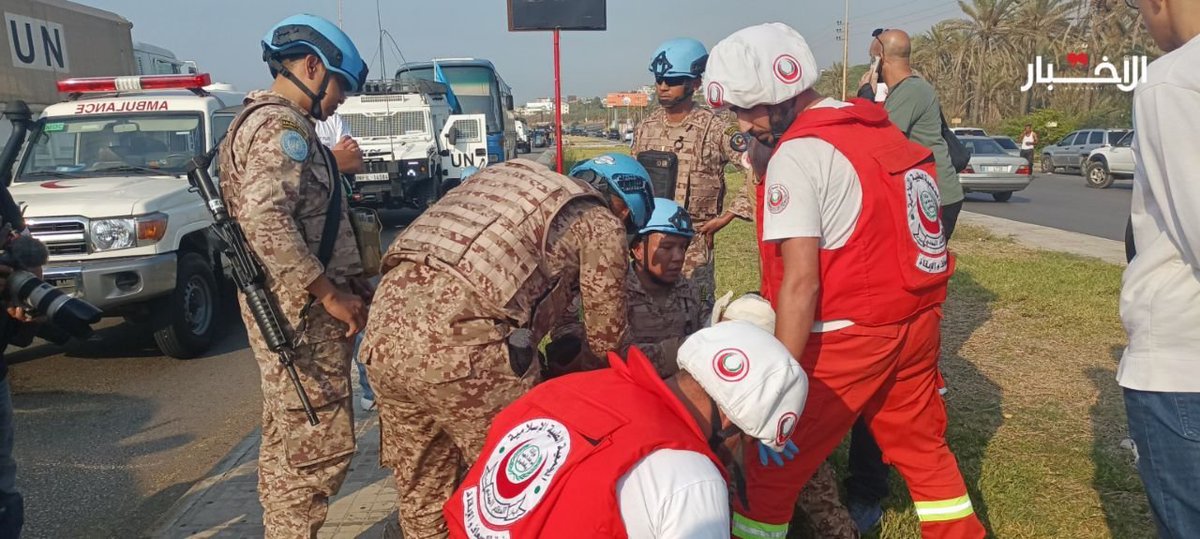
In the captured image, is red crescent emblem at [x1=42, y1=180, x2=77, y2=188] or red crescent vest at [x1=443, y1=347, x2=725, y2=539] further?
red crescent emblem at [x1=42, y1=180, x2=77, y2=188]

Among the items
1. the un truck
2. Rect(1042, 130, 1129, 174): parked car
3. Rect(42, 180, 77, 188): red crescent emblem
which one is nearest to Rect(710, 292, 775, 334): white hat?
Rect(42, 180, 77, 188): red crescent emblem

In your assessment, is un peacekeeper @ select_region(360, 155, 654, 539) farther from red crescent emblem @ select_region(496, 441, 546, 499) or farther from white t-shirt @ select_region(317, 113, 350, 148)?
white t-shirt @ select_region(317, 113, 350, 148)

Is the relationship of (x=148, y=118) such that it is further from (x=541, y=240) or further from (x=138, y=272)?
(x=541, y=240)

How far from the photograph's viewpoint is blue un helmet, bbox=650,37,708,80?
436 cm

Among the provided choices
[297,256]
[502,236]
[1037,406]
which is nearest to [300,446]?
[297,256]

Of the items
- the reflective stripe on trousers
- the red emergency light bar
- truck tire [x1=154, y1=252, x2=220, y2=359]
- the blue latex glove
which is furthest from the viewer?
the red emergency light bar

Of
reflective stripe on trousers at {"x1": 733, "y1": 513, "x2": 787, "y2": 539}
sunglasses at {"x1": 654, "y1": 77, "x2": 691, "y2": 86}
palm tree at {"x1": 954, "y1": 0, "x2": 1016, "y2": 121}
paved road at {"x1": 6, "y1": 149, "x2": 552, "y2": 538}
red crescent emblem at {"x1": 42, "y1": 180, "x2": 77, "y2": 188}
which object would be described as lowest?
paved road at {"x1": 6, "y1": 149, "x2": 552, "y2": 538}

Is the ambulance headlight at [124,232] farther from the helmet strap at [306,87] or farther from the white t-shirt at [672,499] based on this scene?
the white t-shirt at [672,499]

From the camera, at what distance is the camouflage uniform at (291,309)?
260 cm

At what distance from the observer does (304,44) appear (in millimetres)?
2742

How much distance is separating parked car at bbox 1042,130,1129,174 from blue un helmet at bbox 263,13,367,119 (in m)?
25.6

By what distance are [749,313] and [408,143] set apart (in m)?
12.9

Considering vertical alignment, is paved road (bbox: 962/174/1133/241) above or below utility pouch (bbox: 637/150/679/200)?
below

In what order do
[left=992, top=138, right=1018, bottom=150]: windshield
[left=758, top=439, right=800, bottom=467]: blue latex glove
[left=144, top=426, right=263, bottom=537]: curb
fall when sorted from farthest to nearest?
[left=992, top=138, right=1018, bottom=150]: windshield, [left=144, top=426, right=263, bottom=537]: curb, [left=758, top=439, right=800, bottom=467]: blue latex glove
